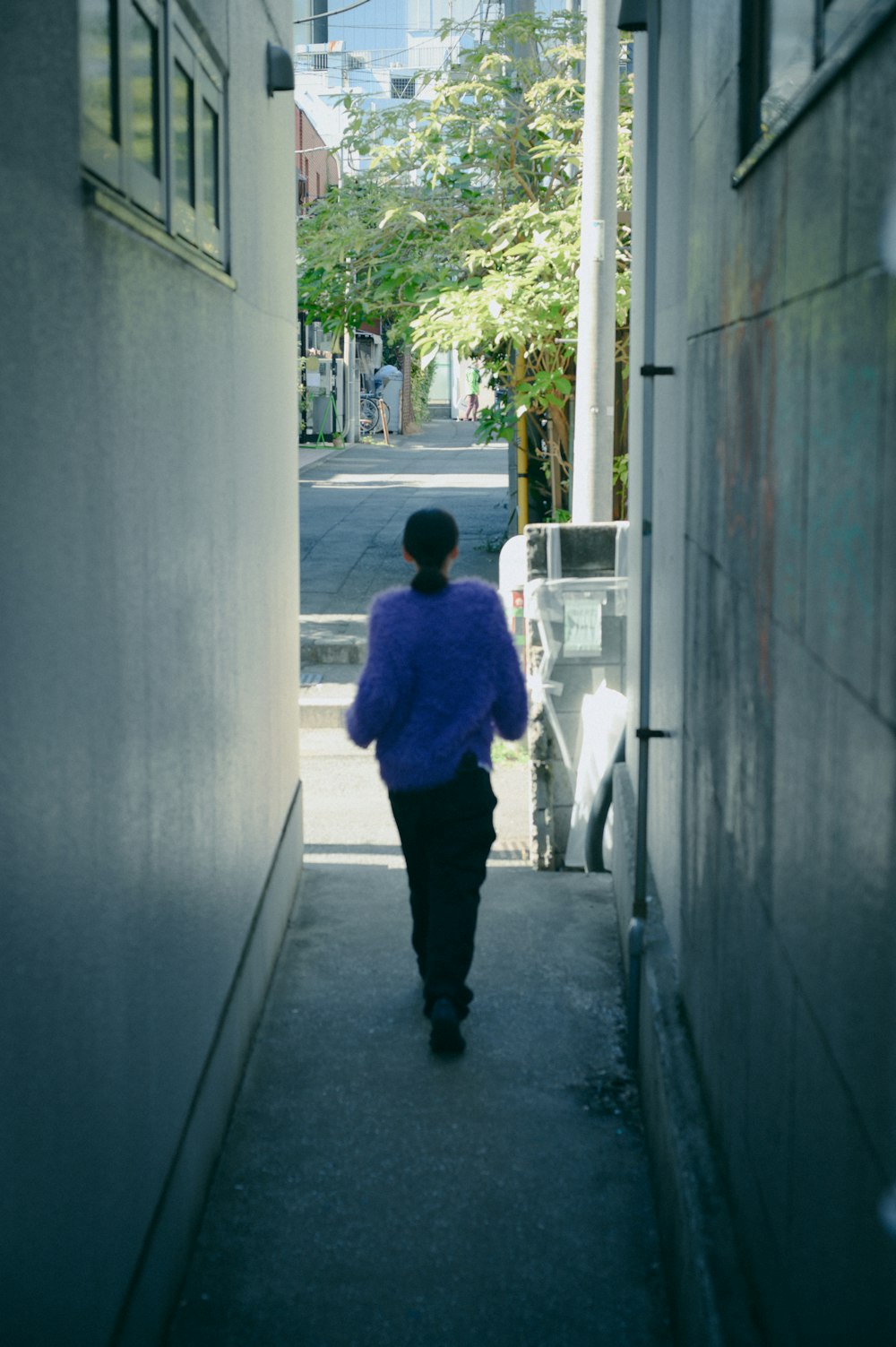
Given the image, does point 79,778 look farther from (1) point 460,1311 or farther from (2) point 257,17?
(2) point 257,17

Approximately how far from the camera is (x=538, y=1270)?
3719 mm

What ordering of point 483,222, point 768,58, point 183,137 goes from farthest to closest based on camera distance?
point 483,222
point 183,137
point 768,58

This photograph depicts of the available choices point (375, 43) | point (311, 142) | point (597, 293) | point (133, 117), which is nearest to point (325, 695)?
point (597, 293)

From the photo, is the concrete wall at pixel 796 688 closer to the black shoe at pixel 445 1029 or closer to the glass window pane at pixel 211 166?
the black shoe at pixel 445 1029

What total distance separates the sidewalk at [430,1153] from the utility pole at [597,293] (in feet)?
8.80

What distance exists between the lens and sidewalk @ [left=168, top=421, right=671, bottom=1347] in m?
3.54

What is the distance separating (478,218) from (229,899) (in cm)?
1064

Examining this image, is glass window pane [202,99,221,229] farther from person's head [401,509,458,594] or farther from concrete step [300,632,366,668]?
concrete step [300,632,366,668]

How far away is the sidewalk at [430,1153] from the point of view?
3.54 meters

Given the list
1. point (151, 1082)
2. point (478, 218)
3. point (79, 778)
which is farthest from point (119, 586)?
point (478, 218)

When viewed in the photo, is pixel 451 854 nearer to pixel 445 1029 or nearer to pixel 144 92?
pixel 445 1029

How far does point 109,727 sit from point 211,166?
2.20 m

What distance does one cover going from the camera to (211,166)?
14.3 ft

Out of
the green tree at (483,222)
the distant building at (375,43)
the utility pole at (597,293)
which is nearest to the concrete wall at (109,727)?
the utility pole at (597,293)
